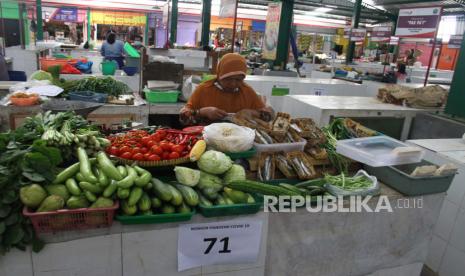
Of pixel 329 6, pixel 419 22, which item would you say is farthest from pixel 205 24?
pixel 329 6

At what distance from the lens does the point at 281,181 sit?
7.51 feet

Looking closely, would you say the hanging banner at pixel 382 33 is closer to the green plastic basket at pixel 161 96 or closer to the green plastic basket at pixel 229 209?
the green plastic basket at pixel 161 96

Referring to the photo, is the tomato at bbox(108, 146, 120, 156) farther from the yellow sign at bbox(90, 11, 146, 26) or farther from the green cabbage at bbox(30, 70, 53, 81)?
the yellow sign at bbox(90, 11, 146, 26)

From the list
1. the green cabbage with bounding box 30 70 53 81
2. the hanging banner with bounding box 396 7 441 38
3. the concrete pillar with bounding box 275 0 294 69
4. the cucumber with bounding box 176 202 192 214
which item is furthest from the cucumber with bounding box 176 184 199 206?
the concrete pillar with bounding box 275 0 294 69

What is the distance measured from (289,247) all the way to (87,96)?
3.52 m

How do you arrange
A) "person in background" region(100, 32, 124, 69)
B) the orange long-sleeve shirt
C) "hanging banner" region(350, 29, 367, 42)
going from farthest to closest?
1. "person in background" region(100, 32, 124, 69)
2. "hanging banner" region(350, 29, 367, 42)
3. the orange long-sleeve shirt

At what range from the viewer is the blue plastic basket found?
14.9 feet

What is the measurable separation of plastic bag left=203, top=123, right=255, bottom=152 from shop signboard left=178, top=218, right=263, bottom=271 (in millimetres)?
477

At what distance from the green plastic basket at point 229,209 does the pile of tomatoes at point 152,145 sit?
1.20 feet

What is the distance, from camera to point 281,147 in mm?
2480

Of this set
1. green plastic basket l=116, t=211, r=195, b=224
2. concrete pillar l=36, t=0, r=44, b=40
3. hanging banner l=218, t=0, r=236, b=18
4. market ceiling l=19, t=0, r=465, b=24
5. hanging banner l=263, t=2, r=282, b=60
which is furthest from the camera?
market ceiling l=19, t=0, r=465, b=24

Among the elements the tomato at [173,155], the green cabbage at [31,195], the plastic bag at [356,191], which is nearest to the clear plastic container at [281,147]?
the plastic bag at [356,191]

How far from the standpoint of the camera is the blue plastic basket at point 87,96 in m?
4.55

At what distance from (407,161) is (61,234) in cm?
216
